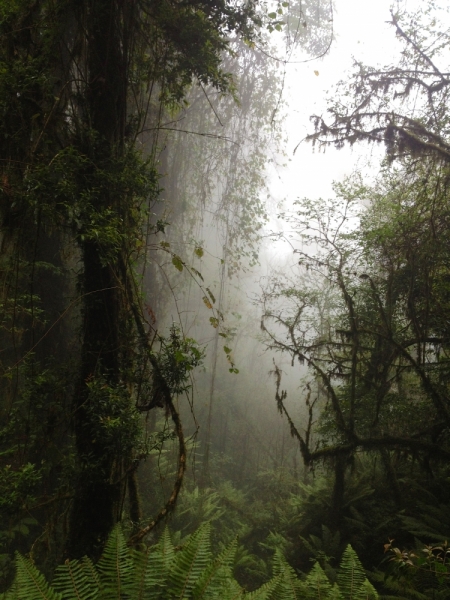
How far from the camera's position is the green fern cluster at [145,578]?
6.24 ft

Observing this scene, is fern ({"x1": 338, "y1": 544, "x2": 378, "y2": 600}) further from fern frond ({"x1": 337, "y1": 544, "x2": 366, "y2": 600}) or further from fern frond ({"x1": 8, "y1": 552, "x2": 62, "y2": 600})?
fern frond ({"x1": 8, "y1": 552, "x2": 62, "y2": 600})

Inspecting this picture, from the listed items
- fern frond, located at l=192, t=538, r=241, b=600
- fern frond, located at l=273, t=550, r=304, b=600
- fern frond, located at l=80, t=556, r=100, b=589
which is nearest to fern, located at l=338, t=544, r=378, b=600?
fern frond, located at l=273, t=550, r=304, b=600

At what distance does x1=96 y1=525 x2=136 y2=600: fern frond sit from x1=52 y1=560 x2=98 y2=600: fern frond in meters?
0.06

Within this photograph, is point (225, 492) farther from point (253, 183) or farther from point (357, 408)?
point (253, 183)

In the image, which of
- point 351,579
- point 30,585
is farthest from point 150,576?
point 351,579

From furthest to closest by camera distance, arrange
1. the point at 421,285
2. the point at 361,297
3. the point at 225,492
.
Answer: the point at 225,492, the point at 361,297, the point at 421,285

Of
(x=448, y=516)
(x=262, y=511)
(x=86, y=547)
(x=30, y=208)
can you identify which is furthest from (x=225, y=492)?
(x=30, y=208)

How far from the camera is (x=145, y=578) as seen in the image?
6.73ft

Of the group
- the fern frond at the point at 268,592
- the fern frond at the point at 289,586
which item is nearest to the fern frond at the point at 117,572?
the fern frond at the point at 268,592

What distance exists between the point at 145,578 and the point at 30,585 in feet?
1.87

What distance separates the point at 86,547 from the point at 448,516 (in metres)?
4.32

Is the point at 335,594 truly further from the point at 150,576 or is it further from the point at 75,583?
the point at 75,583

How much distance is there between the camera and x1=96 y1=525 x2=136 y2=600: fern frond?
6.58 feet

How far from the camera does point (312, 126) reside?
5.85 meters
